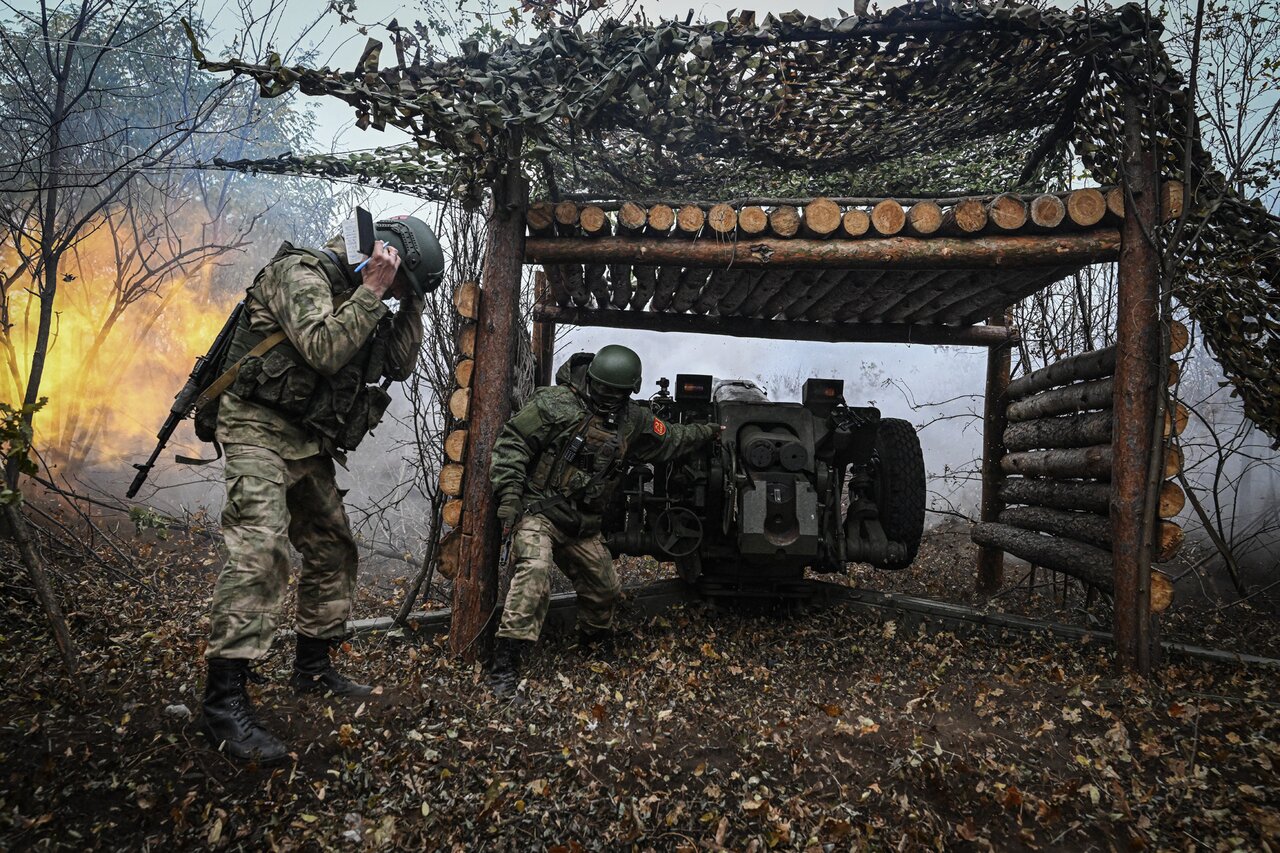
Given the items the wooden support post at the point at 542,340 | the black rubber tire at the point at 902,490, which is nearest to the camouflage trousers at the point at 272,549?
the wooden support post at the point at 542,340

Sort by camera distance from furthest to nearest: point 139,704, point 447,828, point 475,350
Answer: point 475,350 → point 139,704 → point 447,828

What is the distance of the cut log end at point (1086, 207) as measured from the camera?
4223 mm

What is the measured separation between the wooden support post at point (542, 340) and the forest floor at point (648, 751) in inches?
140

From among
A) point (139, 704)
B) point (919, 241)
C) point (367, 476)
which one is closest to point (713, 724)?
point (139, 704)

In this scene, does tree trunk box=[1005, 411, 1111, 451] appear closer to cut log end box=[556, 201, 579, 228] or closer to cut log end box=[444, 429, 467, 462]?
cut log end box=[556, 201, 579, 228]

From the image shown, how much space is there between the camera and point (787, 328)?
6.79 m

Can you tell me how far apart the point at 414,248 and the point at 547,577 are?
2.03 meters

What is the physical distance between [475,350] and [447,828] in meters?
2.89

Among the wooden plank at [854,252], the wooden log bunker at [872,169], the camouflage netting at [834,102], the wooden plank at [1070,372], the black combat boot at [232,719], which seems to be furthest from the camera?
the wooden plank at [1070,372]

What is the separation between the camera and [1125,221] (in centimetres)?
422

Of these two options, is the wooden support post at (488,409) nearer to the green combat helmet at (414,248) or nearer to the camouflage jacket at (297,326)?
the green combat helmet at (414,248)

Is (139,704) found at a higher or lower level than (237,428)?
lower

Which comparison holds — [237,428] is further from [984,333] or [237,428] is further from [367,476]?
[367,476]

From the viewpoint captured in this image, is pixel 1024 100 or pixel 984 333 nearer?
pixel 1024 100
